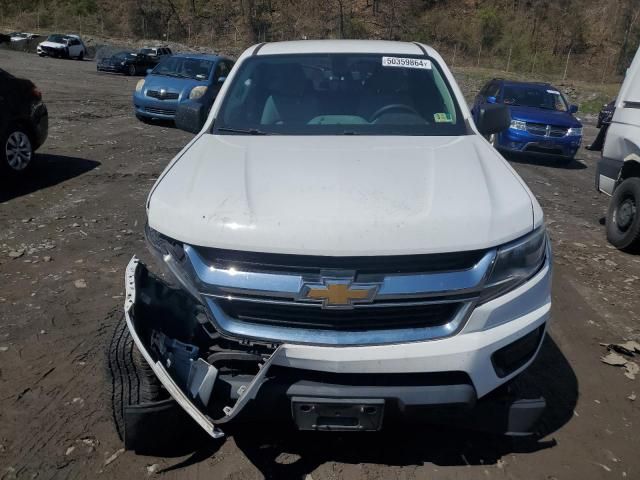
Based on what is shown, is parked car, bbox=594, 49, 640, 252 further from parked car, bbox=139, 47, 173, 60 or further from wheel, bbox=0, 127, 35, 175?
parked car, bbox=139, 47, 173, 60

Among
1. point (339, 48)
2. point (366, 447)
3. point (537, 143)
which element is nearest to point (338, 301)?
point (366, 447)

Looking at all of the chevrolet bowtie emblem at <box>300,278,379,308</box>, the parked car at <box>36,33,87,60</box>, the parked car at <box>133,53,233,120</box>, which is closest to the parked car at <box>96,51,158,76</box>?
the parked car at <box>36,33,87,60</box>

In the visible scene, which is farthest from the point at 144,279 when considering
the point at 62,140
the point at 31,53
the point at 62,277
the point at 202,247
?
the point at 31,53

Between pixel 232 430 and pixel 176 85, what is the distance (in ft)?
37.4

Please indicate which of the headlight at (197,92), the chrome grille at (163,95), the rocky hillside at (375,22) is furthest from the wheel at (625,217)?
the rocky hillside at (375,22)

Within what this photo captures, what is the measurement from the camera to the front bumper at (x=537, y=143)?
1097 centimetres

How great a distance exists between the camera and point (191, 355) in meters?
2.45

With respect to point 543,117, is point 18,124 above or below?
above

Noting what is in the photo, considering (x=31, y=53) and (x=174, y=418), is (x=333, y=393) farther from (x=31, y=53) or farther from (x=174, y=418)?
(x=31, y=53)

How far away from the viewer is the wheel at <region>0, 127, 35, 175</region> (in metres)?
7.03

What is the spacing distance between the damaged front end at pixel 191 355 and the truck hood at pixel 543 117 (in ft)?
32.3

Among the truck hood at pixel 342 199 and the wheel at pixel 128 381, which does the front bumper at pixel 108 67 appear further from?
the wheel at pixel 128 381

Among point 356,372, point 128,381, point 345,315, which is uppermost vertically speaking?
point 345,315

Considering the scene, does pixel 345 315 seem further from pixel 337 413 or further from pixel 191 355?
pixel 191 355
